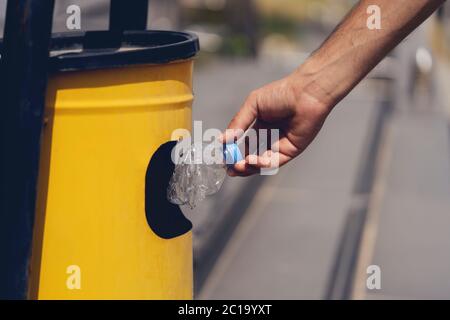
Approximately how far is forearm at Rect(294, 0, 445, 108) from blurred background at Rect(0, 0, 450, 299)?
1.99 feet

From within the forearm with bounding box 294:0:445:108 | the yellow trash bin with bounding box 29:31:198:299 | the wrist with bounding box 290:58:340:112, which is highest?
the forearm with bounding box 294:0:445:108

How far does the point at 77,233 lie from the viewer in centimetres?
263

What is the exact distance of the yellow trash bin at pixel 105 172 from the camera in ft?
8.40

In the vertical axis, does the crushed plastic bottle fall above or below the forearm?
below

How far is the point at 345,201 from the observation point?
5.85 metres

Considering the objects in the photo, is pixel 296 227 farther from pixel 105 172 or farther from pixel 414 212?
pixel 105 172

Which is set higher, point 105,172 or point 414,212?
point 414,212

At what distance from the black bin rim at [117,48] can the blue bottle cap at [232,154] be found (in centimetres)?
30

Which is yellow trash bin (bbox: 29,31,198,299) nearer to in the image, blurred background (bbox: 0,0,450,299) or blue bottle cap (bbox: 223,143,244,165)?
blue bottle cap (bbox: 223,143,244,165)

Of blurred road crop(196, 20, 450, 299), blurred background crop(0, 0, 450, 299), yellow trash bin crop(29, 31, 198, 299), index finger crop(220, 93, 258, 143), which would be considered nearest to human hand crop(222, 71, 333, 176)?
index finger crop(220, 93, 258, 143)

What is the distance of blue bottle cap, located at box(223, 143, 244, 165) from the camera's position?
2.67 meters

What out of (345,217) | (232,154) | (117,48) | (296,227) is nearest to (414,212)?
(345,217)

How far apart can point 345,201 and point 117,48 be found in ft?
10.1
